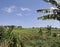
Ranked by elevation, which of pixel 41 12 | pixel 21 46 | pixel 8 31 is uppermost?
pixel 41 12

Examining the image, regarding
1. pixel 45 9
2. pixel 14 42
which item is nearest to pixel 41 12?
pixel 45 9

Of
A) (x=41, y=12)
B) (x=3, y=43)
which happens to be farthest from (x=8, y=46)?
(x=41, y=12)

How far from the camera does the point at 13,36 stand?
89.7 feet

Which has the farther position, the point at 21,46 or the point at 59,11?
the point at 21,46

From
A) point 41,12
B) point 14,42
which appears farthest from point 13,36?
point 41,12

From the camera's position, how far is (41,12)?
20203mm

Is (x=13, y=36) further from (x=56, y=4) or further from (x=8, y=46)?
(x=56, y=4)

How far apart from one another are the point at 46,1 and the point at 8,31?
9.03 m

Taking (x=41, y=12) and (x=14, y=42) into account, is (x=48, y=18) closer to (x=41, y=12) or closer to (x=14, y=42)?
(x=41, y=12)

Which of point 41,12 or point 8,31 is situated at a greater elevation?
point 41,12

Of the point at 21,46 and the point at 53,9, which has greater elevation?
the point at 53,9

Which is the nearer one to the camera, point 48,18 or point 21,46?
point 48,18

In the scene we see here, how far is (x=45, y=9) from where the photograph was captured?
20141 mm

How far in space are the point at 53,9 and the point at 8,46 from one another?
9.75m
